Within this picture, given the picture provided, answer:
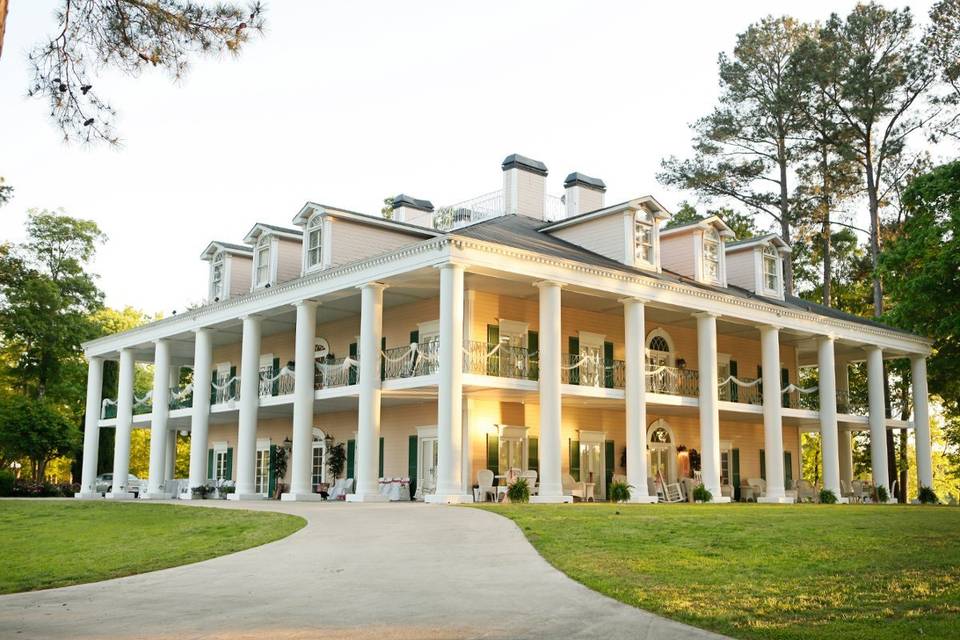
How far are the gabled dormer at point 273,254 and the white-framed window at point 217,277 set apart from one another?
2266mm

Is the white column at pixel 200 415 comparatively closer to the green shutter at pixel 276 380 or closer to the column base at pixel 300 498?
the green shutter at pixel 276 380

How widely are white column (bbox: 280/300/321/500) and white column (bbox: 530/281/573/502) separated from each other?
6.80 metres

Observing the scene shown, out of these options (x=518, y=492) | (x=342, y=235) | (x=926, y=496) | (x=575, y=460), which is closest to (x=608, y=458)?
(x=575, y=460)

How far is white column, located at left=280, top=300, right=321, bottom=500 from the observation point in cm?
2656

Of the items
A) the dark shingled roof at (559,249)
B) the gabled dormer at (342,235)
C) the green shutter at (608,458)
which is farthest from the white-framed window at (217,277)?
the green shutter at (608,458)

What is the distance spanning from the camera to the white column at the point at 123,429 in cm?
3478

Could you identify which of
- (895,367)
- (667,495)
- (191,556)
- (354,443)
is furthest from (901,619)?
(895,367)

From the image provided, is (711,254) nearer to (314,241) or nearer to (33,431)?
(314,241)

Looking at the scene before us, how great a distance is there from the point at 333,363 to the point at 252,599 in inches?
829

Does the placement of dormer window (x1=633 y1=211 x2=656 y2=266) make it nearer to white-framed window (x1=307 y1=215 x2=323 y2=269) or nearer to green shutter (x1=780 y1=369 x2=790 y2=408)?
white-framed window (x1=307 y1=215 x2=323 y2=269)

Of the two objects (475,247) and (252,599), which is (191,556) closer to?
(252,599)

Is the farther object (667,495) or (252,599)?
(667,495)

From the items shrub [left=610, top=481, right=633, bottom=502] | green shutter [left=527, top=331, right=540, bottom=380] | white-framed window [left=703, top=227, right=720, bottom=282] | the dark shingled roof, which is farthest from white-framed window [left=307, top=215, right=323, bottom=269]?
white-framed window [left=703, top=227, right=720, bottom=282]

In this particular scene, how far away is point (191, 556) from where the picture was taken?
531 inches
